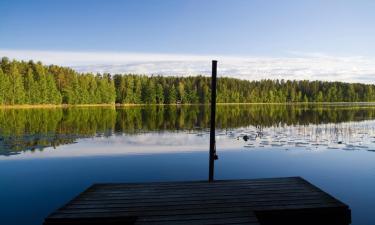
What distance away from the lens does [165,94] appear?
154250 mm

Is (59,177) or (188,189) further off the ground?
(188,189)

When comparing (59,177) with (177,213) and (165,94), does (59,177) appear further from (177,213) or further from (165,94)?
(165,94)

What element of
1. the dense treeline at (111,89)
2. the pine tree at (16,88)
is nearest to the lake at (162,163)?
the pine tree at (16,88)

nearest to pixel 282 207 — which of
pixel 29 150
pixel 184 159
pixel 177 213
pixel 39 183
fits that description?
pixel 177 213

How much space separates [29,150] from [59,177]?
8668 mm

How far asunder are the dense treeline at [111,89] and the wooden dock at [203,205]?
93784mm

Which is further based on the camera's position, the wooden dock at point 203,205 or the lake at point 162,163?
the lake at point 162,163

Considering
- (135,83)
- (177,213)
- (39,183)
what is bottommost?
(39,183)

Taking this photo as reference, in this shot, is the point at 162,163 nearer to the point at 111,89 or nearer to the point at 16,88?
the point at 16,88

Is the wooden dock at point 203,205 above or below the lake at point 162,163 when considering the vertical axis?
above

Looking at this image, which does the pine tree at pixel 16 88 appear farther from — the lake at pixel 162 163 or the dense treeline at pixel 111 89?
the lake at pixel 162 163

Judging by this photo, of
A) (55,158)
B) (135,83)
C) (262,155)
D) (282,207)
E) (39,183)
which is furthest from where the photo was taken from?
(135,83)

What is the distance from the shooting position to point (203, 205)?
9.35 m

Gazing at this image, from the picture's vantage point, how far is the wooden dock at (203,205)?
8.59m
